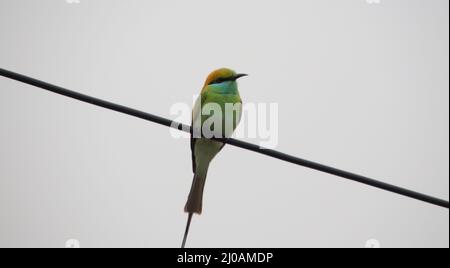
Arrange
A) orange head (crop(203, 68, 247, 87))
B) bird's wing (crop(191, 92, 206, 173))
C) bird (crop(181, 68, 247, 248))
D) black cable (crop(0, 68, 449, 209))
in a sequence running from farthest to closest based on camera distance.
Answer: orange head (crop(203, 68, 247, 87))
bird's wing (crop(191, 92, 206, 173))
bird (crop(181, 68, 247, 248))
black cable (crop(0, 68, 449, 209))

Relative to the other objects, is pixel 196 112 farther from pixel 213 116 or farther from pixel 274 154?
pixel 274 154

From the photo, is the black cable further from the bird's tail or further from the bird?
the bird

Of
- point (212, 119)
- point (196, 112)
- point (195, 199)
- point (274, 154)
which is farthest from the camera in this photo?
point (196, 112)

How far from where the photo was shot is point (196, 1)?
191 meters

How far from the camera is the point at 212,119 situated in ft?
11.4

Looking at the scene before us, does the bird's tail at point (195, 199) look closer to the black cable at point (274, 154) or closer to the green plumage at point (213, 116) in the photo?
the green plumage at point (213, 116)

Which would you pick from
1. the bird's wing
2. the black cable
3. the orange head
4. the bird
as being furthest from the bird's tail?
the black cable

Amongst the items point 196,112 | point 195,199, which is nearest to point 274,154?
point 195,199

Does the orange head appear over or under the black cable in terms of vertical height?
over

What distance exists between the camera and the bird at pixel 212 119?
3430 millimetres

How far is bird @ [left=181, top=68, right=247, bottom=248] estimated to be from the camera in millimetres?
3430
